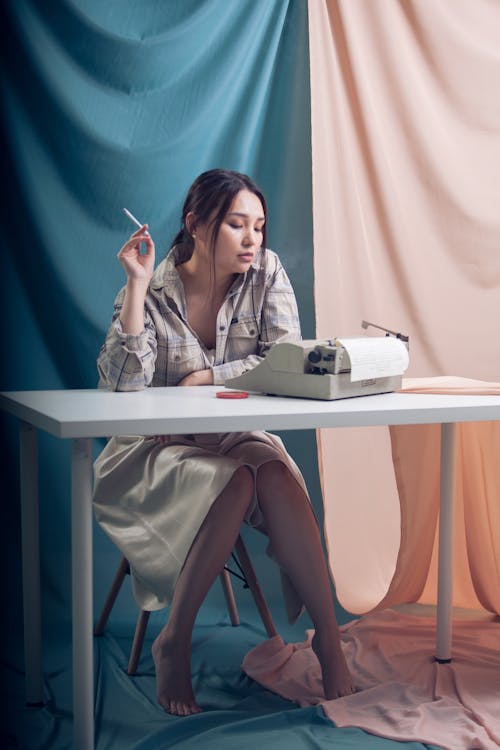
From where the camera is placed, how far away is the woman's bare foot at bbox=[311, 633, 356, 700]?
2.04 m

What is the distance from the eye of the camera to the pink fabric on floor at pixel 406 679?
6.37 feet

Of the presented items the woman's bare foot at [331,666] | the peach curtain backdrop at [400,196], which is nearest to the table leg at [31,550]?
the woman's bare foot at [331,666]

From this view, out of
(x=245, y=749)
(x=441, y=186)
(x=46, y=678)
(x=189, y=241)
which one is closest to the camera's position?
(x=245, y=749)

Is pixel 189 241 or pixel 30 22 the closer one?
pixel 189 241

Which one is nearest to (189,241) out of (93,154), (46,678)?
(93,154)

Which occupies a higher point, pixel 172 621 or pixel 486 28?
pixel 486 28

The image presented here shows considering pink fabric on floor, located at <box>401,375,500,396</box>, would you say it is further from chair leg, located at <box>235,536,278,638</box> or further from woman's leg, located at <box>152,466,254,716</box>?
chair leg, located at <box>235,536,278,638</box>

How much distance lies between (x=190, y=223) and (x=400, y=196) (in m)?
0.93

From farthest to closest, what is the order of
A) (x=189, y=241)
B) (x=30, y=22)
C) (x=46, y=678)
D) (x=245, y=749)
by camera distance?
1. (x=30, y=22)
2. (x=189, y=241)
3. (x=46, y=678)
4. (x=245, y=749)

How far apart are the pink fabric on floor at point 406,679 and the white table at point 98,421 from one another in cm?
60

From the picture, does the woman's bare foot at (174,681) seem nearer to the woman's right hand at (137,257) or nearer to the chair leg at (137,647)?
the chair leg at (137,647)

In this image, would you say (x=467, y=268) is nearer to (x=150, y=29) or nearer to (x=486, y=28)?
(x=486, y=28)

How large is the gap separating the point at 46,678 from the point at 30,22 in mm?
1808

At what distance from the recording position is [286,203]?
3.00m
